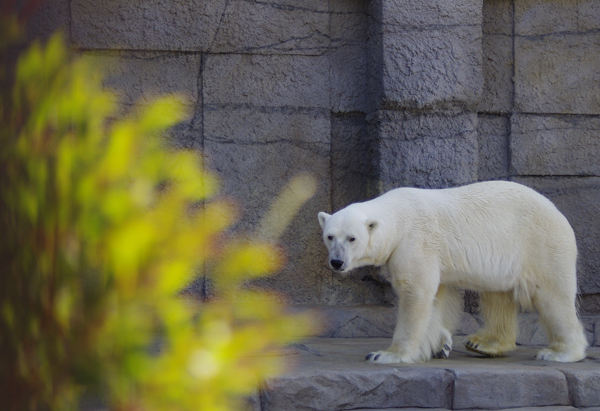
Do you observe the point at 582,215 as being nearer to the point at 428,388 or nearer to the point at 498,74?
the point at 498,74

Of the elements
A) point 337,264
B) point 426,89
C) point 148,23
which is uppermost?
point 148,23

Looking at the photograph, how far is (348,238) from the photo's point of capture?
3227mm

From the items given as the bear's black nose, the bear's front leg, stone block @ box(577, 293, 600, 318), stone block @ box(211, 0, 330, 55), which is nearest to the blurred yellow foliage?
the bear's black nose

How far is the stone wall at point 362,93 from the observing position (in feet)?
13.4

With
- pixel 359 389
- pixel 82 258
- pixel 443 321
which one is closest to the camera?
pixel 82 258

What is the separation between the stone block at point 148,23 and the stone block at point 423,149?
1219 millimetres

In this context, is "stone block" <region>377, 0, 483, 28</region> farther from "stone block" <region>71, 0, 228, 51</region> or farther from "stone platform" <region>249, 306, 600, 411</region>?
"stone platform" <region>249, 306, 600, 411</region>

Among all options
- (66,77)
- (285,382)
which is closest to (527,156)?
(285,382)

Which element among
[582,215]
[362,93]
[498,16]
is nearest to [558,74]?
[498,16]

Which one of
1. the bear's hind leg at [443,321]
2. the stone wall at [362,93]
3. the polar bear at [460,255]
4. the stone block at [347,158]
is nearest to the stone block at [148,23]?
Answer: the stone wall at [362,93]

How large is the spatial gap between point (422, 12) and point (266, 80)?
1055mm

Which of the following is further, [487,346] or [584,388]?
[487,346]

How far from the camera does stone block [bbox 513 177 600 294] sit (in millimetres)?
4457

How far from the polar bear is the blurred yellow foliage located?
2.60m
